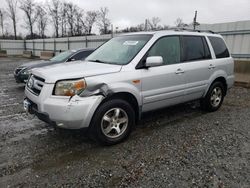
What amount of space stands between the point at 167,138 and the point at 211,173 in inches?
43.8

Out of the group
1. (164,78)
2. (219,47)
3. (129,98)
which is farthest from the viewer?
(219,47)

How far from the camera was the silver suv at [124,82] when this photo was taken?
3072 mm

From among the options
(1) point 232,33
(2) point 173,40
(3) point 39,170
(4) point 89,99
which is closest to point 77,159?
(3) point 39,170

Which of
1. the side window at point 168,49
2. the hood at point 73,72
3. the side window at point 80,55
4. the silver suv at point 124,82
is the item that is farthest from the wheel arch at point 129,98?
the side window at point 80,55

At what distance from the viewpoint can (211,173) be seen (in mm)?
2787

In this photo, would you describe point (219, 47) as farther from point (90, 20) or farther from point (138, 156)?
point (90, 20)

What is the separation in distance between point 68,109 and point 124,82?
0.97 meters

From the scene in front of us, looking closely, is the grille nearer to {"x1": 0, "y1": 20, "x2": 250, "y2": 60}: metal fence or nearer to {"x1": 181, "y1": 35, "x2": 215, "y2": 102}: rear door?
{"x1": 181, "y1": 35, "x2": 215, "y2": 102}: rear door

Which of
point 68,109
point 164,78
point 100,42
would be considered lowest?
point 68,109

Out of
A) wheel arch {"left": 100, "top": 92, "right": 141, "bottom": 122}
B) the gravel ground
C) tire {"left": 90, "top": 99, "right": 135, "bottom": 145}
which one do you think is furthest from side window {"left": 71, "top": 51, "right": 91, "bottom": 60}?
tire {"left": 90, "top": 99, "right": 135, "bottom": 145}

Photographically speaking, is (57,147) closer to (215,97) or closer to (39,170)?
(39,170)

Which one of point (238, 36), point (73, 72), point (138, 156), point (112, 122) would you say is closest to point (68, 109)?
point (73, 72)

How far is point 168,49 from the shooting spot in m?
4.14

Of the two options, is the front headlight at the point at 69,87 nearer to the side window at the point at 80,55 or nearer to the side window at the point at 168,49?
the side window at the point at 168,49
